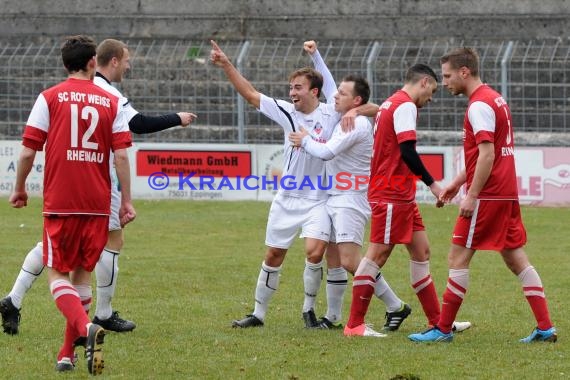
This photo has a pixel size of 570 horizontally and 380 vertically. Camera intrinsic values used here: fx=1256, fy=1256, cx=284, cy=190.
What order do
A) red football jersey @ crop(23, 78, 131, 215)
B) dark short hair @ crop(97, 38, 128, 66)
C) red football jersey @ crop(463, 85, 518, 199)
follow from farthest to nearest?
dark short hair @ crop(97, 38, 128, 66) → red football jersey @ crop(463, 85, 518, 199) → red football jersey @ crop(23, 78, 131, 215)

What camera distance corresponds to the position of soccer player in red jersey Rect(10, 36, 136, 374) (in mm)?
7547

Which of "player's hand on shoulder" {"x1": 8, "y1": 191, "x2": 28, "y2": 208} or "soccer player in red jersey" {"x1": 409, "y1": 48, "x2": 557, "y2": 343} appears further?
"soccer player in red jersey" {"x1": 409, "y1": 48, "x2": 557, "y2": 343}

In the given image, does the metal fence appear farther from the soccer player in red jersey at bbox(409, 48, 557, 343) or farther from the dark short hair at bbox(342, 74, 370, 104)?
the soccer player in red jersey at bbox(409, 48, 557, 343)

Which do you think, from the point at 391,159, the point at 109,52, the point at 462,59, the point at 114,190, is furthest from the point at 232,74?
the point at 462,59

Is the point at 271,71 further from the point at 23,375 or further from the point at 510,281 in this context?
the point at 23,375

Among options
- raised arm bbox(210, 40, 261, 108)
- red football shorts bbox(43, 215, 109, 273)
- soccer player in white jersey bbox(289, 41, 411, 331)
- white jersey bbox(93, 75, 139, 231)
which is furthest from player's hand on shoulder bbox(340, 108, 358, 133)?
red football shorts bbox(43, 215, 109, 273)

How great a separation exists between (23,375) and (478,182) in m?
3.26

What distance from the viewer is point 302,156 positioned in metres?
9.85

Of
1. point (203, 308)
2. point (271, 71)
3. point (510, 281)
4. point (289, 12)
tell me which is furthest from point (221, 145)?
point (203, 308)

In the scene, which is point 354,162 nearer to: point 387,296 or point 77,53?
point 387,296

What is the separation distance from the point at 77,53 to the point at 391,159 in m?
2.55

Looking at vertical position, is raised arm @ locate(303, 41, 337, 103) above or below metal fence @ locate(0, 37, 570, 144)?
below

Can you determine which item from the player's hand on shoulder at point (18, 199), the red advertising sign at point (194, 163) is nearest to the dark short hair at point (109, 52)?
the player's hand on shoulder at point (18, 199)

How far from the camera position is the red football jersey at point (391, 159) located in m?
8.98
